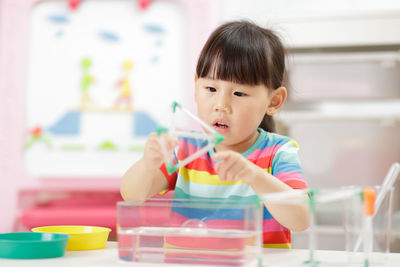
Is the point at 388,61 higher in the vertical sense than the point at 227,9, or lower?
lower

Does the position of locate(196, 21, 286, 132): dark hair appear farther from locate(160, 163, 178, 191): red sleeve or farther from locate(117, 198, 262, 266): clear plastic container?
locate(117, 198, 262, 266): clear plastic container

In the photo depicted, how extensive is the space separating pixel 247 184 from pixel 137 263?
0.32m

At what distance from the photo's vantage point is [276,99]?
963mm

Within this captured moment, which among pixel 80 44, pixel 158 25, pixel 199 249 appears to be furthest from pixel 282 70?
pixel 80 44

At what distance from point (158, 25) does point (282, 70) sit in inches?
35.6

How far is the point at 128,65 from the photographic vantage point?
177 centimetres

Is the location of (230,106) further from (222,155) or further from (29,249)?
(29,249)

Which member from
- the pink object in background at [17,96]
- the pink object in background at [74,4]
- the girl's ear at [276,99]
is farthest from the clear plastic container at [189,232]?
the pink object in background at [74,4]

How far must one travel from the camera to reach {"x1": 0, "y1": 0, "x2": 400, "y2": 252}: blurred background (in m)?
1.73

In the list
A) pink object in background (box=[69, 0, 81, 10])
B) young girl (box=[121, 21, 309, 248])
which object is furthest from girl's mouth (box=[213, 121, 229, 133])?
pink object in background (box=[69, 0, 81, 10])

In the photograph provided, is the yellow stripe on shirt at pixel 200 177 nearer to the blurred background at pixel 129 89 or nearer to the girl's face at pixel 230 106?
the girl's face at pixel 230 106

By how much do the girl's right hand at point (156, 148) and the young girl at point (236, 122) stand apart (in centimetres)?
3

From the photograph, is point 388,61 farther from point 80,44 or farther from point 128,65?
point 80,44

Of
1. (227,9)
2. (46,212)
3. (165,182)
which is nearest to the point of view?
(165,182)
